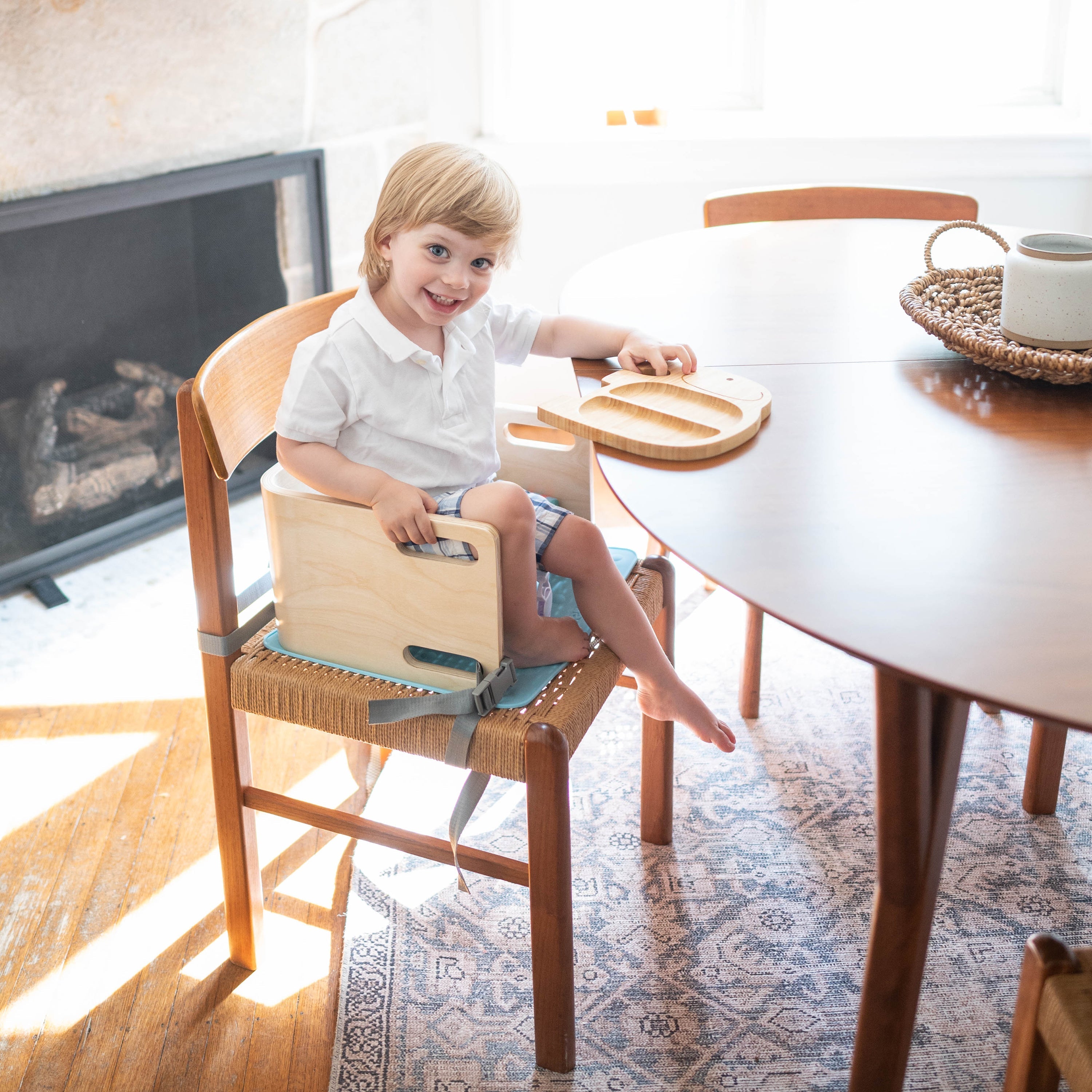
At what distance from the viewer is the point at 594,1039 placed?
1.26m

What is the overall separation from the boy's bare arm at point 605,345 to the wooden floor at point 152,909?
689 millimetres

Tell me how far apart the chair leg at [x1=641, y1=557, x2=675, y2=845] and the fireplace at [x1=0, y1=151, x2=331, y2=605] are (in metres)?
1.30

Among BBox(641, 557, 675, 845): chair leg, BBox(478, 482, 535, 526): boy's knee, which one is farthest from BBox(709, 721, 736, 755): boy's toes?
BBox(478, 482, 535, 526): boy's knee

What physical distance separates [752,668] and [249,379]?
97 cm

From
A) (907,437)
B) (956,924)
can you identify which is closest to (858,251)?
(907,437)

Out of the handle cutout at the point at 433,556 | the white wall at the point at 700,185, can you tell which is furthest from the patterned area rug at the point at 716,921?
the white wall at the point at 700,185

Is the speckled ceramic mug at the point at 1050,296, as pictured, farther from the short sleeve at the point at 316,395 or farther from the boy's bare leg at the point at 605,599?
the short sleeve at the point at 316,395

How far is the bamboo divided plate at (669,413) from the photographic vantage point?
106cm

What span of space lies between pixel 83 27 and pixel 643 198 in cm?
134

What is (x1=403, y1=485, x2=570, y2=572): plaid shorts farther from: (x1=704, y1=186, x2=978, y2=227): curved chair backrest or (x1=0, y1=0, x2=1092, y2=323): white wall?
(x1=0, y1=0, x2=1092, y2=323): white wall

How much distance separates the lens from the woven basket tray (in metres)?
1.13

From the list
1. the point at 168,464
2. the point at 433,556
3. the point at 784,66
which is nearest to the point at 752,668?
the point at 433,556

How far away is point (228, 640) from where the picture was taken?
1.18m

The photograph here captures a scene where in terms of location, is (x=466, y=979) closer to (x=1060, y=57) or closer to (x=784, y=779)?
(x=784, y=779)
